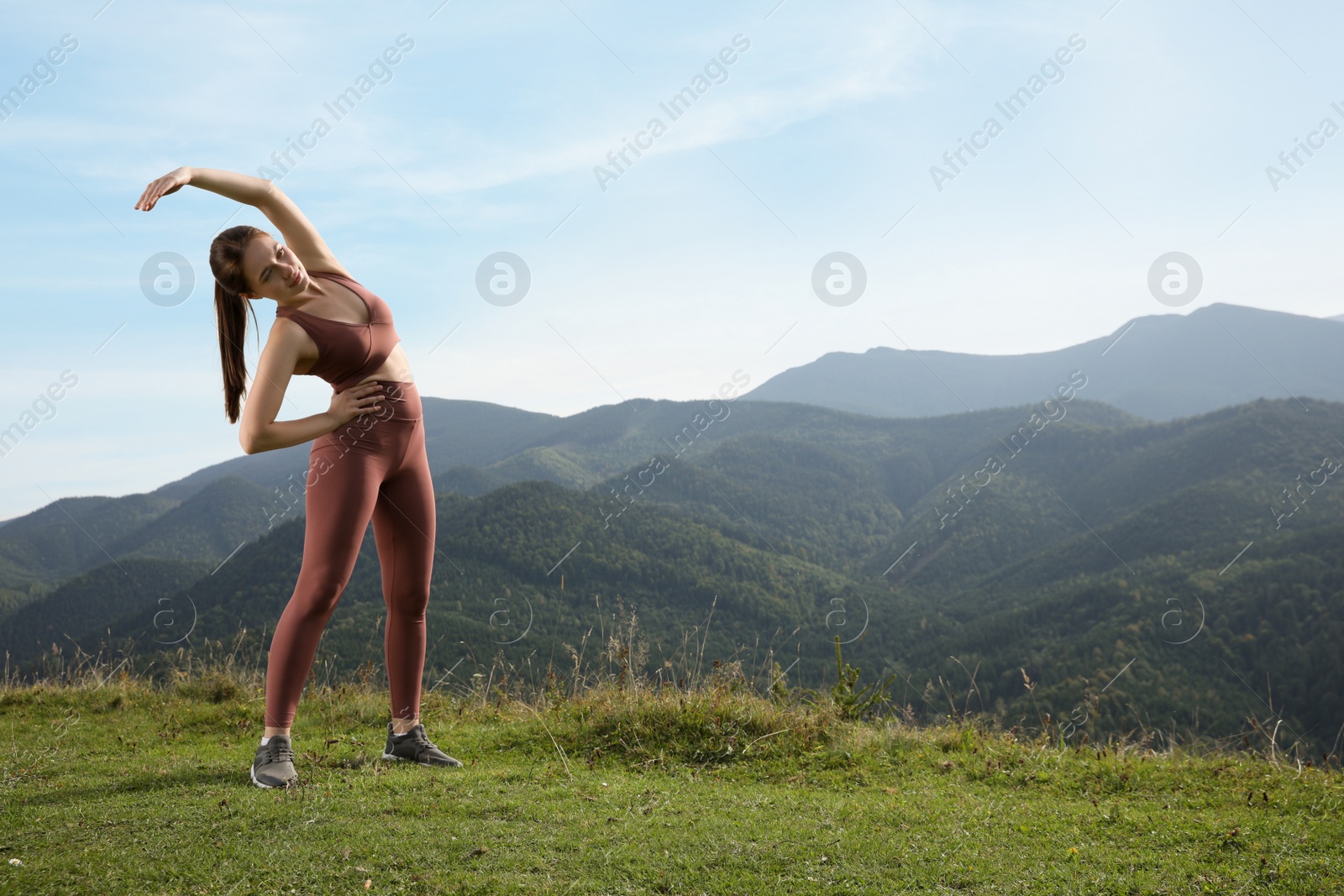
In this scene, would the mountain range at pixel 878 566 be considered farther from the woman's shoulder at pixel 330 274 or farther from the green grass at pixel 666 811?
the woman's shoulder at pixel 330 274

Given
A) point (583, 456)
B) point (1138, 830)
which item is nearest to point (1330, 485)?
point (1138, 830)

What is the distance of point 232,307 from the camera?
3004 millimetres

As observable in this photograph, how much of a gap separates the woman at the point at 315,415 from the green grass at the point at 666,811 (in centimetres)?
49

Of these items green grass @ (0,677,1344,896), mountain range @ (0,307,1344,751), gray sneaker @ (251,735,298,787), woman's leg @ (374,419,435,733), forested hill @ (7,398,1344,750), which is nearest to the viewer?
green grass @ (0,677,1344,896)

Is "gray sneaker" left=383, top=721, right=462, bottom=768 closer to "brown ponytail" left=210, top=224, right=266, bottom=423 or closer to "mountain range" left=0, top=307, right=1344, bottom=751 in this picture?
"brown ponytail" left=210, top=224, right=266, bottom=423

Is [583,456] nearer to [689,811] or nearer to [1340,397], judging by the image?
[689,811]

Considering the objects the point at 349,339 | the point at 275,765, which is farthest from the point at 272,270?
the point at 275,765

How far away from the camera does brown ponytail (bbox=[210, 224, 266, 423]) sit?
287cm

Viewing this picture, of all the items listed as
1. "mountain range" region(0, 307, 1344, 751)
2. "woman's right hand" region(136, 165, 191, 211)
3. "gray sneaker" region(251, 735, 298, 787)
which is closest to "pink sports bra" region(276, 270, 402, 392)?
"woman's right hand" region(136, 165, 191, 211)

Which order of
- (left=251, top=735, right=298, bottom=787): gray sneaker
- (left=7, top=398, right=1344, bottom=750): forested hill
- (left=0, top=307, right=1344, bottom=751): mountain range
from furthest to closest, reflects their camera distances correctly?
(left=7, top=398, right=1344, bottom=750): forested hill < (left=0, top=307, right=1344, bottom=751): mountain range < (left=251, top=735, right=298, bottom=787): gray sneaker

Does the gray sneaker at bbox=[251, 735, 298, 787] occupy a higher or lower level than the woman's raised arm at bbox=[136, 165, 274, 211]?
lower

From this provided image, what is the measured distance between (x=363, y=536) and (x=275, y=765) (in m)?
0.91

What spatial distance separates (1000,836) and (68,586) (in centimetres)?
7375

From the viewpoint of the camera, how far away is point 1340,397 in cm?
14238
